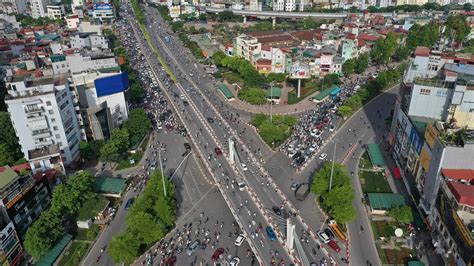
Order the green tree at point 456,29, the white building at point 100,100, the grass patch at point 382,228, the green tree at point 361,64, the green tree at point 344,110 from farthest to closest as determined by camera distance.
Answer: the green tree at point 456,29
the green tree at point 361,64
the green tree at point 344,110
the white building at point 100,100
the grass patch at point 382,228

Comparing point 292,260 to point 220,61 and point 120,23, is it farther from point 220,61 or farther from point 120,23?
point 120,23

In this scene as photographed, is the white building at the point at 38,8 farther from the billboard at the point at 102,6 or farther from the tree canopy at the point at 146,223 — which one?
the tree canopy at the point at 146,223

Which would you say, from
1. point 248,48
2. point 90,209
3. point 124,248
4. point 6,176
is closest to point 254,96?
point 248,48

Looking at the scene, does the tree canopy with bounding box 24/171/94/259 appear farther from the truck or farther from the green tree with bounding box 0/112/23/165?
the truck

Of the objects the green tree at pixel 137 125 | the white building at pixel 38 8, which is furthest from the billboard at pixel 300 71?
the white building at pixel 38 8

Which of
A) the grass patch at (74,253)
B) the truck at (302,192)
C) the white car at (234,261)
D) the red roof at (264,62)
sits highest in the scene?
the red roof at (264,62)

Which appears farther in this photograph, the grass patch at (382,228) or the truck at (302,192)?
the truck at (302,192)

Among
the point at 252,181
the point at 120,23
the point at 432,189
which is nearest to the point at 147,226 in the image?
the point at 252,181
